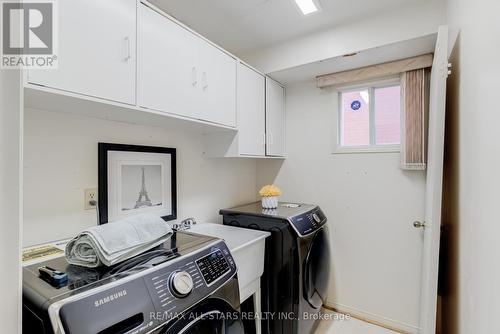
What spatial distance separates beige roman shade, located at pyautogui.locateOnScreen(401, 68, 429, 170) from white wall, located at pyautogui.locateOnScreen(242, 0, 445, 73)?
38 centimetres

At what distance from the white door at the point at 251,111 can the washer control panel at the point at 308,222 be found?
64 cm

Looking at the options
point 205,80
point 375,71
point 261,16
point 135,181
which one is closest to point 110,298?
point 135,181

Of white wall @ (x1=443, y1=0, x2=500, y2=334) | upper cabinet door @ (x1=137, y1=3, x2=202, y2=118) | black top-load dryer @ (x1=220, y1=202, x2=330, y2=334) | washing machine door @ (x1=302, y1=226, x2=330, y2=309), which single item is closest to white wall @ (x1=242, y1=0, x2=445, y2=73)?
white wall @ (x1=443, y1=0, x2=500, y2=334)

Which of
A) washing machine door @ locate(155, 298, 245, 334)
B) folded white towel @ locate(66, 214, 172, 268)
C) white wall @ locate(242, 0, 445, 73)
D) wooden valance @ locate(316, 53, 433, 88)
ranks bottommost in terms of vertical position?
washing machine door @ locate(155, 298, 245, 334)

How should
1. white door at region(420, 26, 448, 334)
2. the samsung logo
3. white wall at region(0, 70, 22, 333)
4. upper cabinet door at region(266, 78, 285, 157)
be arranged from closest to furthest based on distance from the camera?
white wall at region(0, 70, 22, 333)
the samsung logo
white door at region(420, 26, 448, 334)
upper cabinet door at region(266, 78, 285, 157)

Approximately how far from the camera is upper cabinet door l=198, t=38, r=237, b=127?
1563 mm

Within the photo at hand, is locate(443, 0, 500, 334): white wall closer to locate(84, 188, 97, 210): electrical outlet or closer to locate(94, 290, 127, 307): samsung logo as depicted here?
locate(94, 290, 127, 307): samsung logo

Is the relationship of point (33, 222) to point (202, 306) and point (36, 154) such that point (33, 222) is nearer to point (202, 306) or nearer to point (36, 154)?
point (36, 154)

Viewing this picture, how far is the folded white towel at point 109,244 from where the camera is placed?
933 millimetres

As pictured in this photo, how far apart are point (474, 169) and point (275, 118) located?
1.63m

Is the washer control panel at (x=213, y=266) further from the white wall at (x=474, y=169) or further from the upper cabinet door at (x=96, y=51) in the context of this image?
the white wall at (x=474, y=169)

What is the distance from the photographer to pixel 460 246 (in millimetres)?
1277

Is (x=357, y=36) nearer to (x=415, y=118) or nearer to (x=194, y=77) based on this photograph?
(x=415, y=118)

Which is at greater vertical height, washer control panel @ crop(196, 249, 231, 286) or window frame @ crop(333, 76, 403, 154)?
window frame @ crop(333, 76, 403, 154)
